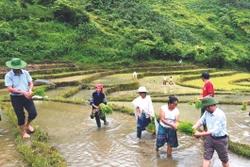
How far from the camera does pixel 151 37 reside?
133 feet

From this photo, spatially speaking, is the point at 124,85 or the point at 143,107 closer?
the point at 143,107

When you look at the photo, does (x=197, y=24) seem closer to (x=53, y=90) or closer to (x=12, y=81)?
(x=53, y=90)

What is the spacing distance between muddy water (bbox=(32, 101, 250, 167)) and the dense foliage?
1963 centimetres

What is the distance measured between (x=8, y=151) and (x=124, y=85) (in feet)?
47.6

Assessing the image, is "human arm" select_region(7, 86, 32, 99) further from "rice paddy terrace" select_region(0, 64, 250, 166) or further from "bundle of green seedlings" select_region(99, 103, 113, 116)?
"rice paddy terrace" select_region(0, 64, 250, 166)

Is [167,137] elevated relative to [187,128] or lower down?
lower down

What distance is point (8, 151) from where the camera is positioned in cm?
693

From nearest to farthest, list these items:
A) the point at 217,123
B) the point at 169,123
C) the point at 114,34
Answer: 1. the point at 217,123
2. the point at 169,123
3. the point at 114,34

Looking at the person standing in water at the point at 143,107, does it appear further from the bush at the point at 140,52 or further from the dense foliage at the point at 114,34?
the bush at the point at 140,52

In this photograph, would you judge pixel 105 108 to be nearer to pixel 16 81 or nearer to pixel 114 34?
pixel 16 81

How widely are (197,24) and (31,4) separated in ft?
87.2

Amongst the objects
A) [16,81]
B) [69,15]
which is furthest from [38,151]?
[69,15]

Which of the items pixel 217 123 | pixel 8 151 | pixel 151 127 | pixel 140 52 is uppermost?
pixel 140 52

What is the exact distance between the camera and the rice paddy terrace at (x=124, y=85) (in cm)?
1597
